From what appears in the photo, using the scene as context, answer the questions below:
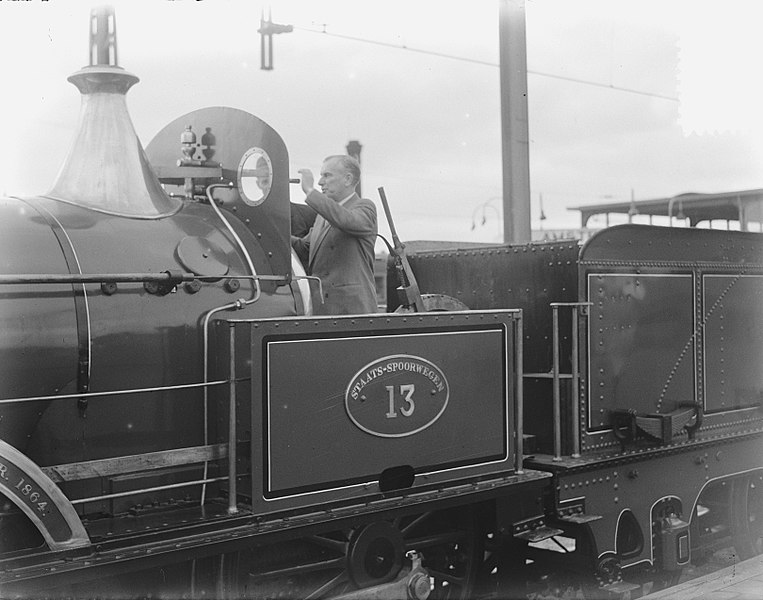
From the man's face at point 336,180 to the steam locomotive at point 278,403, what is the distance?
23.8 inches

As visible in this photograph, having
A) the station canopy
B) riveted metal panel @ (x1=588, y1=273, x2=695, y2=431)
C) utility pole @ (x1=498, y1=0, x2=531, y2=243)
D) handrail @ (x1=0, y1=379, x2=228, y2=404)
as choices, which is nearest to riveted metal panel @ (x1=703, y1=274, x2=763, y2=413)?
riveted metal panel @ (x1=588, y1=273, x2=695, y2=431)

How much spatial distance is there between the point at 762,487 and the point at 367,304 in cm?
393

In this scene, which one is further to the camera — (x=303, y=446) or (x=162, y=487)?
(x=303, y=446)

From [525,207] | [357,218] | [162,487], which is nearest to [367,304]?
[357,218]

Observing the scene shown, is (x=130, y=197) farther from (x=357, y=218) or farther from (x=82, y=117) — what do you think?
(x=357, y=218)

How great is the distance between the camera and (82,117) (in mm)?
4293

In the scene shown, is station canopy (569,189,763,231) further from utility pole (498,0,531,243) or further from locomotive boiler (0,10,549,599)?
locomotive boiler (0,10,549,599)

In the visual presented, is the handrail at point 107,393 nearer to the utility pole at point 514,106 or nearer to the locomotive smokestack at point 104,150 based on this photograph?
the locomotive smokestack at point 104,150

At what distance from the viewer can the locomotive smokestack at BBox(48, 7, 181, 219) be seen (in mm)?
4215

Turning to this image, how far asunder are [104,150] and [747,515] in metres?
5.49

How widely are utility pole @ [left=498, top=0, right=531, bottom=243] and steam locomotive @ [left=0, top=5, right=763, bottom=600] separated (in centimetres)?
323

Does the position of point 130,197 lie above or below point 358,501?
above

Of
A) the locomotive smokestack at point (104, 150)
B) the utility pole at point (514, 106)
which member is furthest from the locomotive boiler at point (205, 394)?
the utility pole at point (514, 106)

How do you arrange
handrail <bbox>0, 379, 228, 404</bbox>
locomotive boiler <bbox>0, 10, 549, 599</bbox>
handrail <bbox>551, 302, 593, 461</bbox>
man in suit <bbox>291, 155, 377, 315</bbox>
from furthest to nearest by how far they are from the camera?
handrail <bbox>551, 302, 593, 461</bbox>
man in suit <bbox>291, 155, 377, 315</bbox>
locomotive boiler <bbox>0, 10, 549, 599</bbox>
handrail <bbox>0, 379, 228, 404</bbox>
